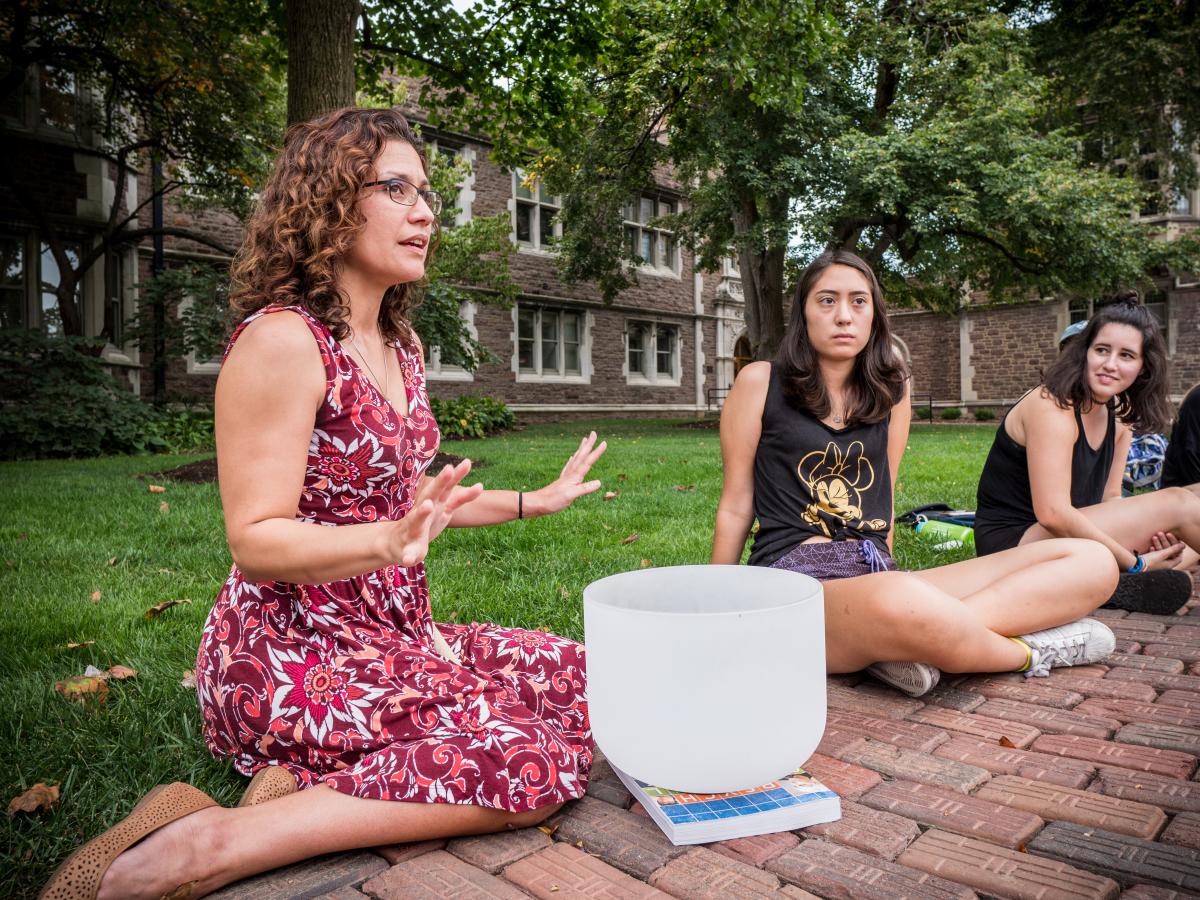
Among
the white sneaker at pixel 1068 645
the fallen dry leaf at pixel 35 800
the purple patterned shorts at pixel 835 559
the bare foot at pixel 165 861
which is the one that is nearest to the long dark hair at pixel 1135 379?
the white sneaker at pixel 1068 645

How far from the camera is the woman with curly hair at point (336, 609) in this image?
143 cm

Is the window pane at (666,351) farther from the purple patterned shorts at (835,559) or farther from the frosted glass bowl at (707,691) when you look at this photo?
the frosted glass bowl at (707,691)

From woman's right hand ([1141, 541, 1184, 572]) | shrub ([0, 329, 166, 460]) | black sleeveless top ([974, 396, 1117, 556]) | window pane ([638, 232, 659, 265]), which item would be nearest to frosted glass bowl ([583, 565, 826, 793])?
black sleeveless top ([974, 396, 1117, 556])

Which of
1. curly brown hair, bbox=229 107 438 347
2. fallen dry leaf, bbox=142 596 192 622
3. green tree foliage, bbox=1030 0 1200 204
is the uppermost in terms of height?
green tree foliage, bbox=1030 0 1200 204

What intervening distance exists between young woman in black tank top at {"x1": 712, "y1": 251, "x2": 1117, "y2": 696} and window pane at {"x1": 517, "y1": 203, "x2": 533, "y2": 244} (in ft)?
59.7

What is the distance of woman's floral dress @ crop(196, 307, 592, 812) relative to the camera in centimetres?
161

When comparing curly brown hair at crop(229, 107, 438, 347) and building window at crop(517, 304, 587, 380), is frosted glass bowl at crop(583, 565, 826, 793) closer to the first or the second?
curly brown hair at crop(229, 107, 438, 347)

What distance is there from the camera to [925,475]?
7473 millimetres

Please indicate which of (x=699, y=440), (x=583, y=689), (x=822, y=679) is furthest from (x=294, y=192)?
(x=699, y=440)

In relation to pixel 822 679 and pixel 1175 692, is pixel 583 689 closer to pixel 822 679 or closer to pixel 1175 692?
pixel 822 679

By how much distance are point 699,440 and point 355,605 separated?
11411mm

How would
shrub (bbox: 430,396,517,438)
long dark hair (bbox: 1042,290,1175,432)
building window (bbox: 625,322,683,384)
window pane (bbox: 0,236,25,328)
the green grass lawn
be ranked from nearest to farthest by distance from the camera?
the green grass lawn < long dark hair (bbox: 1042,290,1175,432) < window pane (bbox: 0,236,25,328) < shrub (bbox: 430,396,517,438) < building window (bbox: 625,322,683,384)

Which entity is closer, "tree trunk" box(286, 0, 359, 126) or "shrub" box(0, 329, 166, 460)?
"tree trunk" box(286, 0, 359, 126)

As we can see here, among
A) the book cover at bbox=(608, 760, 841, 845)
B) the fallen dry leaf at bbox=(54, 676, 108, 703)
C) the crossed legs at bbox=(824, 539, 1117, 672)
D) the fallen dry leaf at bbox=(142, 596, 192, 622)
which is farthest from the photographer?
the fallen dry leaf at bbox=(142, 596, 192, 622)
